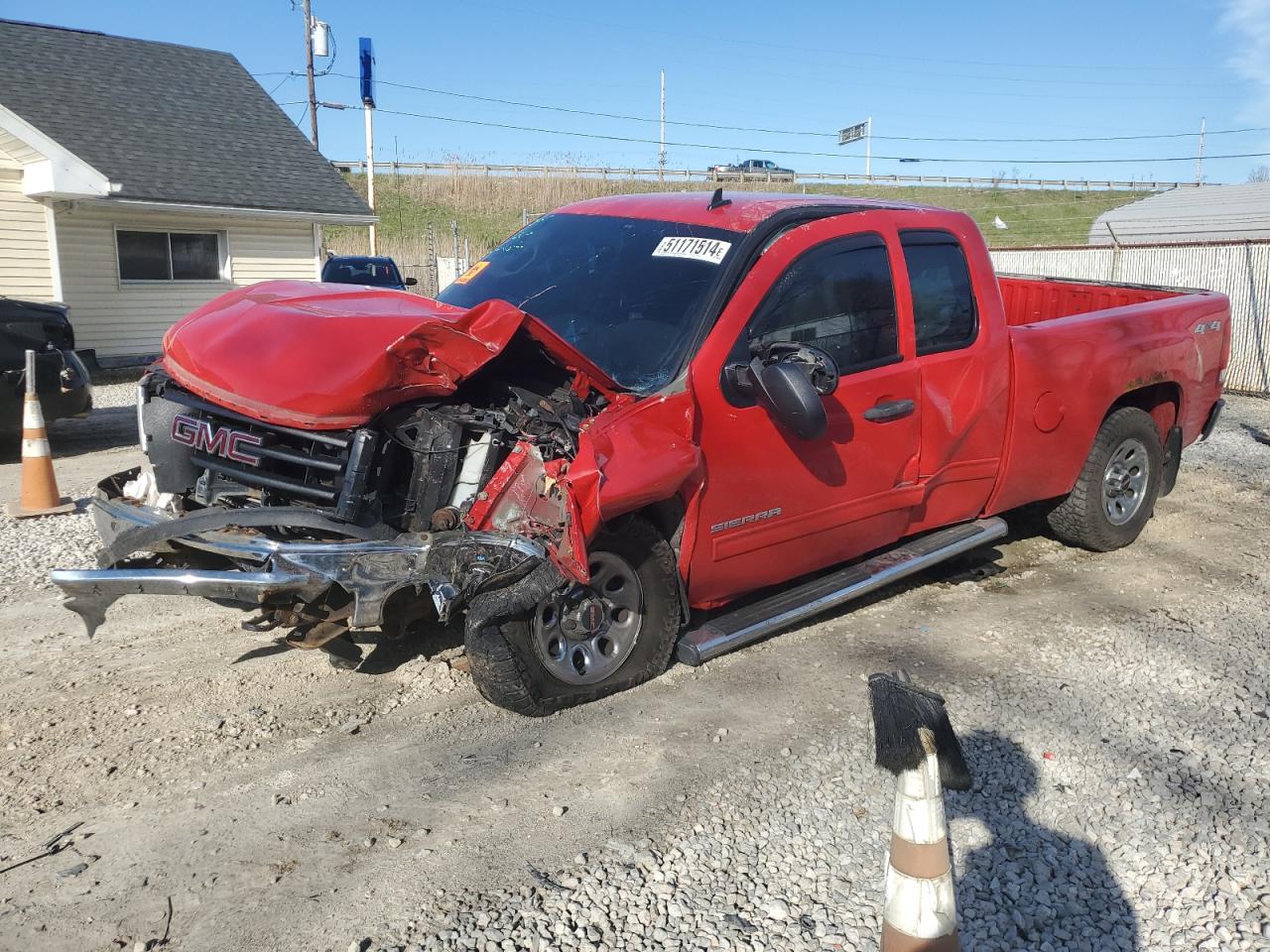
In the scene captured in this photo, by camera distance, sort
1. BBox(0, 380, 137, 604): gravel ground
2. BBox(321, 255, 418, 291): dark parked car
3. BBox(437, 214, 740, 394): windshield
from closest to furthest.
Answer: BBox(437, 214, 740, 394): windshield, BBox(0, 380, 137, 604): gravel ground, BBox(321, 255, 418, 291): dark parked car

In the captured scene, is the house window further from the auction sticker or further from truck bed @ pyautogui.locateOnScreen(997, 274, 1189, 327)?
the auction sticker

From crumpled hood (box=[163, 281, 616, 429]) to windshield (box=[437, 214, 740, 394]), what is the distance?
34 centimetres

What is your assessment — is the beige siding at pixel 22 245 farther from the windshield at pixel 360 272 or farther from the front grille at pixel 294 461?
the front grille at pixel 294 461

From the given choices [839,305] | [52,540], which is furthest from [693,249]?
[52,540]

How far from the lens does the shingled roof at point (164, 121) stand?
53.7ft

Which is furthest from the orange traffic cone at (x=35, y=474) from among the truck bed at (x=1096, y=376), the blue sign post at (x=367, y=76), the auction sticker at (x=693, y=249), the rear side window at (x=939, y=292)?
the blue sign post at (x=367, y=76)

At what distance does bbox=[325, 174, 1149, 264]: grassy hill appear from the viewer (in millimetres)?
38688

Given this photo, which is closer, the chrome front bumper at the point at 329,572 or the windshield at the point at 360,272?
the chrome front bumper at the point at 329,572

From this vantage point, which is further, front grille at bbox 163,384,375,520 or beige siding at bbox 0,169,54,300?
beige siding at bbox 0,169,54,300

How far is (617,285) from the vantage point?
4.60 metres

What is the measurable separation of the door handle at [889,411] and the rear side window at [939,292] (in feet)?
0.92

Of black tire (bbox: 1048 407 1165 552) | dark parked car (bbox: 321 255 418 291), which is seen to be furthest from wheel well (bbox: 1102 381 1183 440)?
dark parked car (bbox: 321 255 418 291)

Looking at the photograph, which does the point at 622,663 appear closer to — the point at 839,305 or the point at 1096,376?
the point at 839,305

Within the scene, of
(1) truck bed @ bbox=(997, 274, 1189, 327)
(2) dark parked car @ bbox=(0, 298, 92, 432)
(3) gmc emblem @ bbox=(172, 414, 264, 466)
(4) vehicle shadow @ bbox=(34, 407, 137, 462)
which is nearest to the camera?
(3) gmc emblem @ bbox=(172, 414, 264, 466)
